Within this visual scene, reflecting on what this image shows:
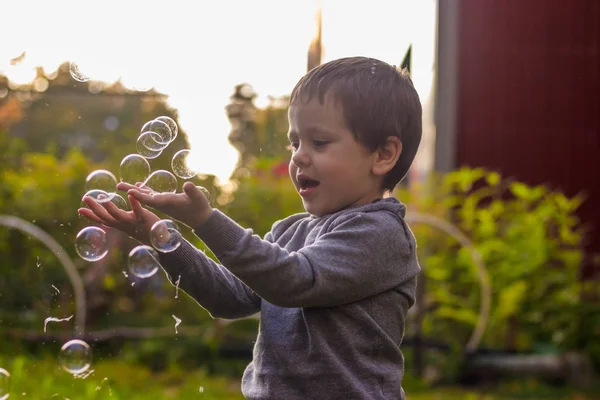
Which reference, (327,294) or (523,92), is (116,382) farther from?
(523,92)

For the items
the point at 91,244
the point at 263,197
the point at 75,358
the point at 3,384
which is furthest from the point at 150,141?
the point at 263,197

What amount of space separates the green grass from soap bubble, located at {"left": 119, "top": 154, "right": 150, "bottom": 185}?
118 centimetres

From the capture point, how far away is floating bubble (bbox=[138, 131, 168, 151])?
228 cm

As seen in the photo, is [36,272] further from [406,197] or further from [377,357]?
[377,357]

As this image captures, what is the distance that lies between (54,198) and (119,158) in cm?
39

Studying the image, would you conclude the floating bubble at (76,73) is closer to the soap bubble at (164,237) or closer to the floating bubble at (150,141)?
the floating bubble at (150,141)

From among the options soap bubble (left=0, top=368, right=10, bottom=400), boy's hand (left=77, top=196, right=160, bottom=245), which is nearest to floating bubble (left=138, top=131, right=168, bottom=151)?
boy's hand (left=77, top=196, right=160, bottom=245)

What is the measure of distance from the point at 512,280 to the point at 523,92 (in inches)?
65.0

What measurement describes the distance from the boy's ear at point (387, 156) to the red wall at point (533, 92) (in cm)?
400

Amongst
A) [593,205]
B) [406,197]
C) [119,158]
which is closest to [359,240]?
[119,158]

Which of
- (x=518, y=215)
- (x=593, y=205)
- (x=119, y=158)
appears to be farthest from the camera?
(x=593, y=205)

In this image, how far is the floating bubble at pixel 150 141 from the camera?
2277mm

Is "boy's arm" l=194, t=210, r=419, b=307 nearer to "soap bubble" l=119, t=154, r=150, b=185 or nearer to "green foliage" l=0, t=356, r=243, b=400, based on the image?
"soap bubble" l=119, t=154, r=150, b=185

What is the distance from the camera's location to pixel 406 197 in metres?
5.16
